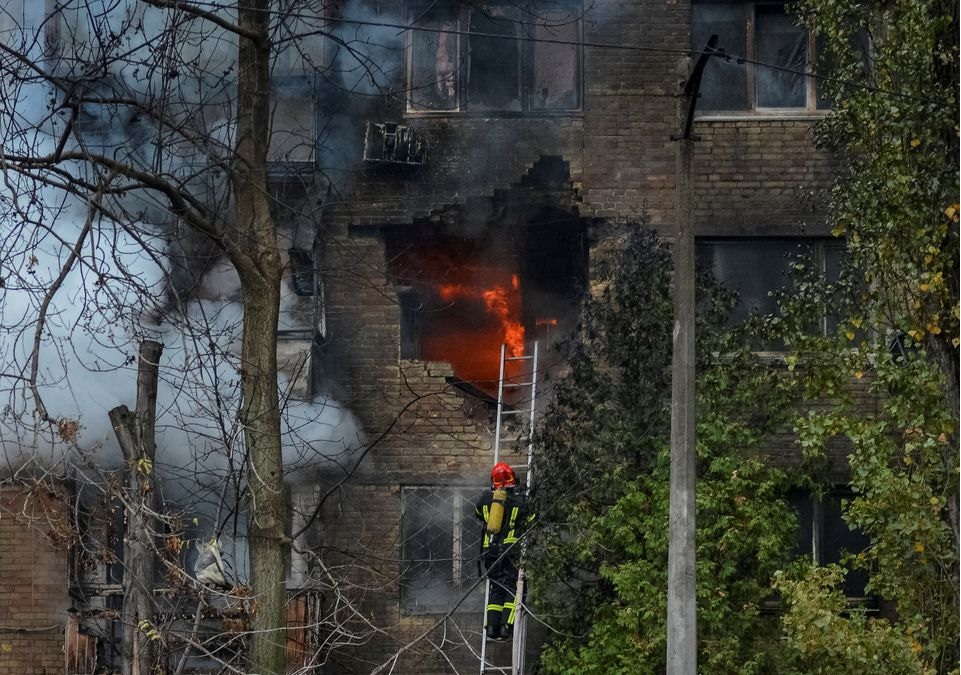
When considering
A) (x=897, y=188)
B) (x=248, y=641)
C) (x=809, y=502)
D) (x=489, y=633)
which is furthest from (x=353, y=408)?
(x=897, y=188)

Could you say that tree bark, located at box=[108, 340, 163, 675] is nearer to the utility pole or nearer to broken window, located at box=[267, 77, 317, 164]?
the utility pole

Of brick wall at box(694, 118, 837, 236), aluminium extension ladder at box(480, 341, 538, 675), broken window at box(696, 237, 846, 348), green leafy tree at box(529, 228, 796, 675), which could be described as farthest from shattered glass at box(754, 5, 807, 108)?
aluminium extension ladder at box(480, 341, 538, 675)

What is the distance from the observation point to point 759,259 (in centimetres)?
1309

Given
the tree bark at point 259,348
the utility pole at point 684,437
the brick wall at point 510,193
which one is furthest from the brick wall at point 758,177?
the tree bark at point 259,348

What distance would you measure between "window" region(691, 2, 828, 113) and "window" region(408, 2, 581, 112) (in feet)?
4.44

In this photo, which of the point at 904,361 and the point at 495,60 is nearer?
the point at 904,361

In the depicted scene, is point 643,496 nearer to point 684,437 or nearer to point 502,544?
point 502,544

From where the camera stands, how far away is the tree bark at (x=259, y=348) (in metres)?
9.43

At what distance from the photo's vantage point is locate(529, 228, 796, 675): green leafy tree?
421 inches

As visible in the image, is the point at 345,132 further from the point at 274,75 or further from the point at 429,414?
the point at 429,414

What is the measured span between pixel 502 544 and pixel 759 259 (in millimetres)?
4037

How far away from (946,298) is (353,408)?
5788 millimetres

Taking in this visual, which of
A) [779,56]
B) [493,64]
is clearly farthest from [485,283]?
[779,56]

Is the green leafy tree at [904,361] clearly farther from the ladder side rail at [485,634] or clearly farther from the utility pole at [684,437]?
the ladder side rail at [485,634]
